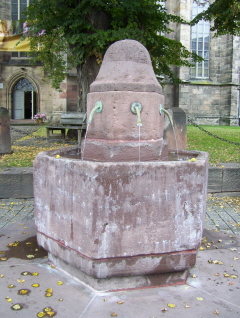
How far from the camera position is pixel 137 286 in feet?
9.11

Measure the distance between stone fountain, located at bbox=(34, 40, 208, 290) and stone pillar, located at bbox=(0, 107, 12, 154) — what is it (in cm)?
526

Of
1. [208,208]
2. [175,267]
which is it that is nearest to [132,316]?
[175,267]

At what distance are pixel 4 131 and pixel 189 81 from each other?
2091 centimetres

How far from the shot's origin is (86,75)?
1048 cm

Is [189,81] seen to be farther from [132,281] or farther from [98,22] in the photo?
[132,281]

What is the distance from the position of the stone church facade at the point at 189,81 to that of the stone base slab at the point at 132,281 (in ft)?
75.0

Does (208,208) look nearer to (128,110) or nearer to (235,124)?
(128,110)

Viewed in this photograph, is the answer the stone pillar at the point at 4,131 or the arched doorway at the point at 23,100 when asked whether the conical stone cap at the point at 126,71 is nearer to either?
the stone pillar at the point at 4,131

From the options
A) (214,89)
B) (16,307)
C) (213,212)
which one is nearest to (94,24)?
(213,212)

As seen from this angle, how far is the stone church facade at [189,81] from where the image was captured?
24.8m

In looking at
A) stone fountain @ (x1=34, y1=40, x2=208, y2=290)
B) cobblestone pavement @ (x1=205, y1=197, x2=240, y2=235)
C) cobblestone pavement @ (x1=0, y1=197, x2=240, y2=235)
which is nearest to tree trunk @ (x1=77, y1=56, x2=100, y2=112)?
cobblestone pavement @ (x1=0, y1=197, x2=240, y2=235)

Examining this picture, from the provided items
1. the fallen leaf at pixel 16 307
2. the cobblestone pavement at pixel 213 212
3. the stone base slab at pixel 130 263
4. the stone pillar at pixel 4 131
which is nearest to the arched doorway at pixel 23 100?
the stone pillar at pixel 4 131

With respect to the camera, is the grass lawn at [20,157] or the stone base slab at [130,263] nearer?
the stone base slab at [130,263]

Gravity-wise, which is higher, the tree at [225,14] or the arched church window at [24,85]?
the tree at [225,14]
